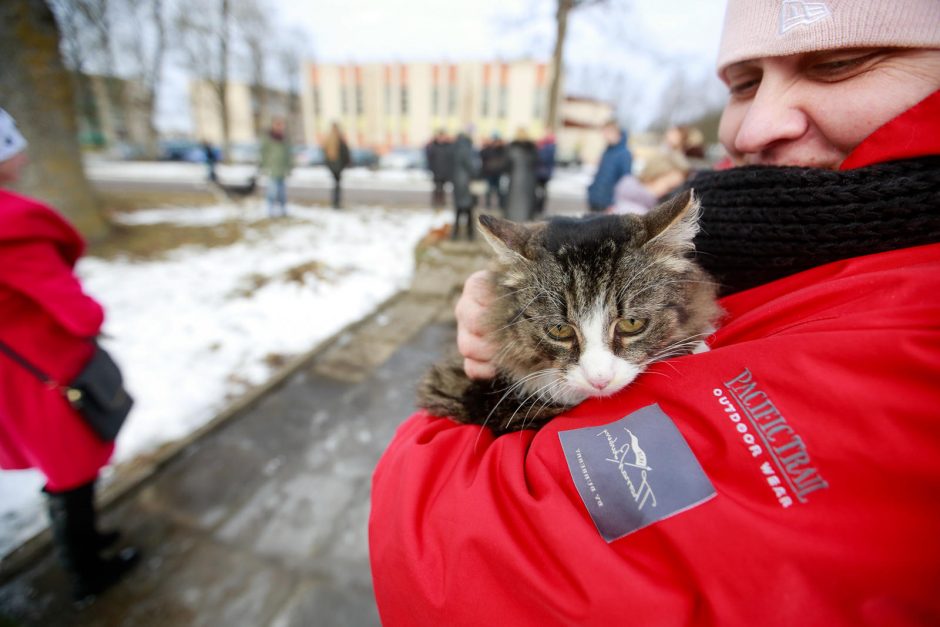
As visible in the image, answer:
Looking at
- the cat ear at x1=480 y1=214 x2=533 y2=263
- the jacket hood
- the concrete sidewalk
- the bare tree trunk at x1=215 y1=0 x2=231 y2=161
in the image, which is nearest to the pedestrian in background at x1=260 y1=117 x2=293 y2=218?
the concrete sidewalk

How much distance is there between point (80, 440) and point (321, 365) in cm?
245

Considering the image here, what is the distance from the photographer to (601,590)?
32.5 inches

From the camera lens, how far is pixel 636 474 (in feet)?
2.98

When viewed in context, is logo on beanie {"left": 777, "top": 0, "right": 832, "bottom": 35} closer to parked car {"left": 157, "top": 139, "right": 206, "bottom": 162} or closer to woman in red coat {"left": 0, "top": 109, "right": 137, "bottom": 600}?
woman in red coat {"left": 0, "top": 109, "right": 137, "bottom": 600}

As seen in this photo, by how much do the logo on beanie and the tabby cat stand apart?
0.49 meters

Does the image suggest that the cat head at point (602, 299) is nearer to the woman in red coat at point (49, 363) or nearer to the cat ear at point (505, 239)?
the cat ear at point (505, 239)

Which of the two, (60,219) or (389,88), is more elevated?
(389,88)

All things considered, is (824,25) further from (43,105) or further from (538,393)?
(43,105)

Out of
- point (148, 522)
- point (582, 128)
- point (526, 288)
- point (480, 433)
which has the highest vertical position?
point (582, 128)

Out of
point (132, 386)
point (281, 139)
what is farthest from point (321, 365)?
point (281, 139)

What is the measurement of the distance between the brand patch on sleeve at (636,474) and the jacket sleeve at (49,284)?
261 centimetres

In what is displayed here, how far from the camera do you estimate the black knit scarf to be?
2.97 feet

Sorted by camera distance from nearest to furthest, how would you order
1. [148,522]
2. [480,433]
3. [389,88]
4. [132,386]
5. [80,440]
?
[480,433]
[80,440]
[148,522]
[132,386]
[389,88]

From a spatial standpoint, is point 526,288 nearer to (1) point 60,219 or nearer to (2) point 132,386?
(1) point 60,219
